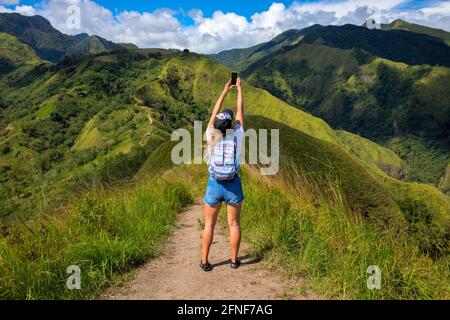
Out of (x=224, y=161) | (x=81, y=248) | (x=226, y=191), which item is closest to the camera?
(x=81, y=248)

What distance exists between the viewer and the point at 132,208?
29.1 ft

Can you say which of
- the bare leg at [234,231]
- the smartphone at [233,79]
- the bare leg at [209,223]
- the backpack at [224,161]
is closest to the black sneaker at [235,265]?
the bare leg at [234,231]

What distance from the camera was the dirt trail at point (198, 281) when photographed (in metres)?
5.52

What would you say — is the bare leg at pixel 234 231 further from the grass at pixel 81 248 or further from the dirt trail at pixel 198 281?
the grass at pixel 81 248

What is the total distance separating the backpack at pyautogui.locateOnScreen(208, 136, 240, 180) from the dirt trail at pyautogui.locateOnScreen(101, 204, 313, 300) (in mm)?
1433

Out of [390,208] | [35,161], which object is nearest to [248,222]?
[390,208]

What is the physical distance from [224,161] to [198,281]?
1735 millimetres

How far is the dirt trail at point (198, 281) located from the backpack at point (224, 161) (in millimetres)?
1433

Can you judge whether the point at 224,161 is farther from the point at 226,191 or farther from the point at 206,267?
the point at 206,267

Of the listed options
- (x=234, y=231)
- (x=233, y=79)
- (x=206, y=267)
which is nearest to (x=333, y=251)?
(x=234, y=231)

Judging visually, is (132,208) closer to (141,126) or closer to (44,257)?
(44,257)

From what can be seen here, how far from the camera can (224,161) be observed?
20.9 feet

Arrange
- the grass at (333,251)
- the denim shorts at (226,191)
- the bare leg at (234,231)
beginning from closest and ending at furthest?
the grass at (333,251) → the denim shorts at (226,191) → the bare leg at (234,231)
